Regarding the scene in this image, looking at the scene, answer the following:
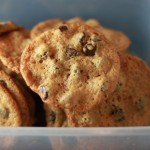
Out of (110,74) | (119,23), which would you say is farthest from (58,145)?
(119,23)

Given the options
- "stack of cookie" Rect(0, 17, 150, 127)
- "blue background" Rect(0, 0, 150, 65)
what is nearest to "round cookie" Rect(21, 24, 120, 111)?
"stack of cookie" Rect(0, 17, 150, 127)

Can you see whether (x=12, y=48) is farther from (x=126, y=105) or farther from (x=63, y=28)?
(x=126, y=105)

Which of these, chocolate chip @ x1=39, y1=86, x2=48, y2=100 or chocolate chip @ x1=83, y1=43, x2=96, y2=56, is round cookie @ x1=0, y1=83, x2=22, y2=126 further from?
chocolate chip @ x1=83, y1=43, x2=96, y2=56

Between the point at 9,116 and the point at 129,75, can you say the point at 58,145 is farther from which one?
the point at 129,75

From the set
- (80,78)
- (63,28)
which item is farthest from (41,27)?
(80,78)

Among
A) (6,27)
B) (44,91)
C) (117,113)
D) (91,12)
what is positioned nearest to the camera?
(44,91)

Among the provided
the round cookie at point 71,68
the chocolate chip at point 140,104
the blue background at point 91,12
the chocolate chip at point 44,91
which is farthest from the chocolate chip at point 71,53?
the blue background at point 91,12
